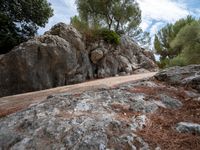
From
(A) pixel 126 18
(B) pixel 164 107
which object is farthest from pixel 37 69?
(A) pixel 126 18

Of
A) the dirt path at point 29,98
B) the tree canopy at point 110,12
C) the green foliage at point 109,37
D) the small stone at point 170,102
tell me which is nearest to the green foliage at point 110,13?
the tree canopy at point 110,12

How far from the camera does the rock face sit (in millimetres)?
13570

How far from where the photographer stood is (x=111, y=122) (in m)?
3.85

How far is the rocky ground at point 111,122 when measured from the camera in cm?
346

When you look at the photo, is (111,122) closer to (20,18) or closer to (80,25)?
(20,18)

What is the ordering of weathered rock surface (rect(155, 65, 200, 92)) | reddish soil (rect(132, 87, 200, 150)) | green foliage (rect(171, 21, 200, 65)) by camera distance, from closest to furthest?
reddish soil (rect(132, 87, 200, 150)) → weathered rock surface (rect(155, 65, 200, 92)) → green foliage (rect(171, 21, 200, 65))

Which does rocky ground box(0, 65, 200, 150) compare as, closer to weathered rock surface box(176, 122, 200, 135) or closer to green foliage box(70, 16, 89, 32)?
weathered rock surface box(176, 122, 200, 135)

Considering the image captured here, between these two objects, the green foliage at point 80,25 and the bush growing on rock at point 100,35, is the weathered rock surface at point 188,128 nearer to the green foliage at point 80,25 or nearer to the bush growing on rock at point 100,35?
the bush growing on rock at point 100,35

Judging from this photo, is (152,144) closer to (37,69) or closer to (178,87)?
(178,87)

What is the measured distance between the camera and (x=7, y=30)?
15.2 metres

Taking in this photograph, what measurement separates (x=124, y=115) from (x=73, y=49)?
464 inches

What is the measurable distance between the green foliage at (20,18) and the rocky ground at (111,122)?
11.3 metres

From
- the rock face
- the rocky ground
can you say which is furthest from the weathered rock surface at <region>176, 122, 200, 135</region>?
Result: the rock face

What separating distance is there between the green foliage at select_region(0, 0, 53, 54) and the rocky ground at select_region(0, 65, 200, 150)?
37.1 feet
